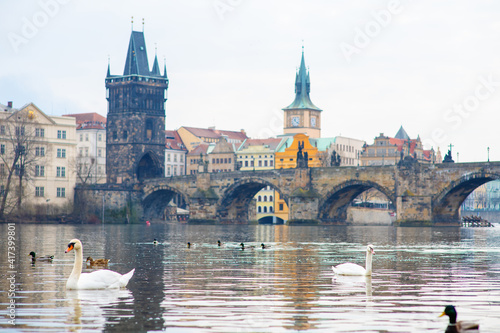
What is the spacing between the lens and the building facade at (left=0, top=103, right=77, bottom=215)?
88312 mm

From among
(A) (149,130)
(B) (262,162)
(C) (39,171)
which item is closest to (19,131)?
(C) (39,171)

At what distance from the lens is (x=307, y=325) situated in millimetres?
13539

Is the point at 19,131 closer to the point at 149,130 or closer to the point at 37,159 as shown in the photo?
the point at 37,159

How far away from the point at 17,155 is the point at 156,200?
1369 inches

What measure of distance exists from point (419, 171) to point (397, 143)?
7745cm

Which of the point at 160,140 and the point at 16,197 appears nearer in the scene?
the point at 16,197

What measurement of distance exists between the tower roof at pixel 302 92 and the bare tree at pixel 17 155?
92.9m

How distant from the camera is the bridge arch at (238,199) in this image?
106 metres

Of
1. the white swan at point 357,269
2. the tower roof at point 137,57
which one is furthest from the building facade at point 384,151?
the white swan at point 357,269

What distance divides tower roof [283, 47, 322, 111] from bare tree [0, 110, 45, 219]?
9293 cm

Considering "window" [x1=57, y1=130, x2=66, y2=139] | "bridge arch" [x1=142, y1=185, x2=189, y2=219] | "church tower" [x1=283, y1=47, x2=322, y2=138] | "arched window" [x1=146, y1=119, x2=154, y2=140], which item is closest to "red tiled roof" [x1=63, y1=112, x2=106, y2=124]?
"arched window" [x1=146, y1=119, x2=154, y2=140]

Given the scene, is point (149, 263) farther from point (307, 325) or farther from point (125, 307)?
point (307, 325)

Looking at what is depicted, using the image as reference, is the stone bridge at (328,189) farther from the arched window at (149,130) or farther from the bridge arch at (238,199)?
the arched window at (149,130)

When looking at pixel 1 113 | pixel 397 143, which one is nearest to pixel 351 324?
pixel 1 113
